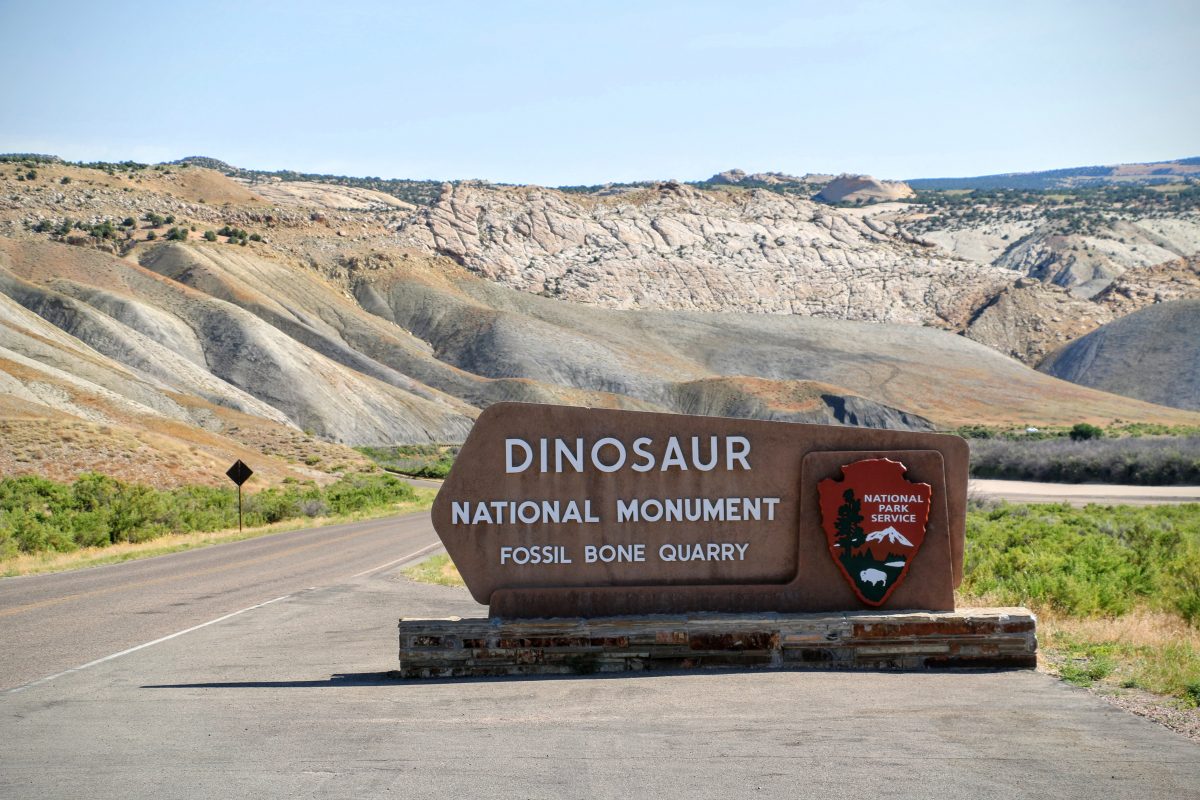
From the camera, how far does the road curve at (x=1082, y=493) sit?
41000 millimetres

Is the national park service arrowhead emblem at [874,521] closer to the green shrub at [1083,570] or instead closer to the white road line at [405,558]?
the green shrub at [1083,570]

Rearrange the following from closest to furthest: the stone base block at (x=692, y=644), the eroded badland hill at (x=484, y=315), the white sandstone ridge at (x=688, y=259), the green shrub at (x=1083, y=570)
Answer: the stone base block at (x=692, y=644), the green shrub at (x=1083, y=570), the eroded badland hill at (x=484, y=315), the white sandstone ridge at (x=688, y=259)

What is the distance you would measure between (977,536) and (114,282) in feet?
256

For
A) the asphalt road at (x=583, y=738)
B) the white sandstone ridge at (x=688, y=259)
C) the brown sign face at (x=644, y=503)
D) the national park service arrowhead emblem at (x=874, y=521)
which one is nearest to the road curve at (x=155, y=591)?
the asphalt road at (x=583, y=738)

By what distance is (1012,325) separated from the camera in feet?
414

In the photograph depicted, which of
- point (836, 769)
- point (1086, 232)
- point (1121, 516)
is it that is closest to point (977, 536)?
point (1121, 516)

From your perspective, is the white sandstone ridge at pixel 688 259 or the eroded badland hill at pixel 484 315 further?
the white sandstone ridge at pixel 688 259

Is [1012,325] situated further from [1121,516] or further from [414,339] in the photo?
[1121,516]

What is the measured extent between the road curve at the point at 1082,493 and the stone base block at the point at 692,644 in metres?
31.1

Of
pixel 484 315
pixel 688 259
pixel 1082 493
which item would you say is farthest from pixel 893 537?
Result: pixel 688 259

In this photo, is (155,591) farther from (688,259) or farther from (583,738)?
(688,259)

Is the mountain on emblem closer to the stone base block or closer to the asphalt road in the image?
the stone base block

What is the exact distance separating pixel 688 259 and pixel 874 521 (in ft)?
413

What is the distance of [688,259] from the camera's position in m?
135
